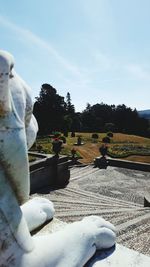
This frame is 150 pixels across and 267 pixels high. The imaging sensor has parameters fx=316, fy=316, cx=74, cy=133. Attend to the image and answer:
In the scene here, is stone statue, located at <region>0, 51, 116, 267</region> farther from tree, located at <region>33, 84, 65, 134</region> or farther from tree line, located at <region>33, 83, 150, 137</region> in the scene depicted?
tree, located at <region>33, 84, 65, 134</region>

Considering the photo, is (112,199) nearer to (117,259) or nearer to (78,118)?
(117,259)

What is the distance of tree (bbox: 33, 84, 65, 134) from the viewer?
48.9m

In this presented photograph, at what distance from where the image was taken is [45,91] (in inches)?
2176

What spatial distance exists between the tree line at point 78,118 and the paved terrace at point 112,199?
85.7ft

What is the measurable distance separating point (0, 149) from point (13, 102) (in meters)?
0.48

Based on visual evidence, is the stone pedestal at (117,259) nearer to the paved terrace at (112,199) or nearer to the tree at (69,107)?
the paved terrace at (112,199)

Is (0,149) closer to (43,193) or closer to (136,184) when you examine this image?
(43,193)

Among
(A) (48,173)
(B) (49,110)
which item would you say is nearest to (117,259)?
(A) (48,173)

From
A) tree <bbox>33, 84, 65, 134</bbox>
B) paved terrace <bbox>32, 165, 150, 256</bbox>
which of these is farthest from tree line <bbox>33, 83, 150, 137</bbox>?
paved terrace <bbox>32, 165, 150, 256</bbox>

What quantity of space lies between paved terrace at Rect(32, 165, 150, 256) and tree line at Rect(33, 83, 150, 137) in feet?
85.7

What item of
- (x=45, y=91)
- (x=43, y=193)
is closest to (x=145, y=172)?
(x=43, y=193)

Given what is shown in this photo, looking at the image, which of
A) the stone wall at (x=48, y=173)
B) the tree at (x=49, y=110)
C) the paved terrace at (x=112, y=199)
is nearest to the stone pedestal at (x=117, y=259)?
the paved terrace at (x=112, y=199)

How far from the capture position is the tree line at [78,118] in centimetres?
4938

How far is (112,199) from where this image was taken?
1506 cm
